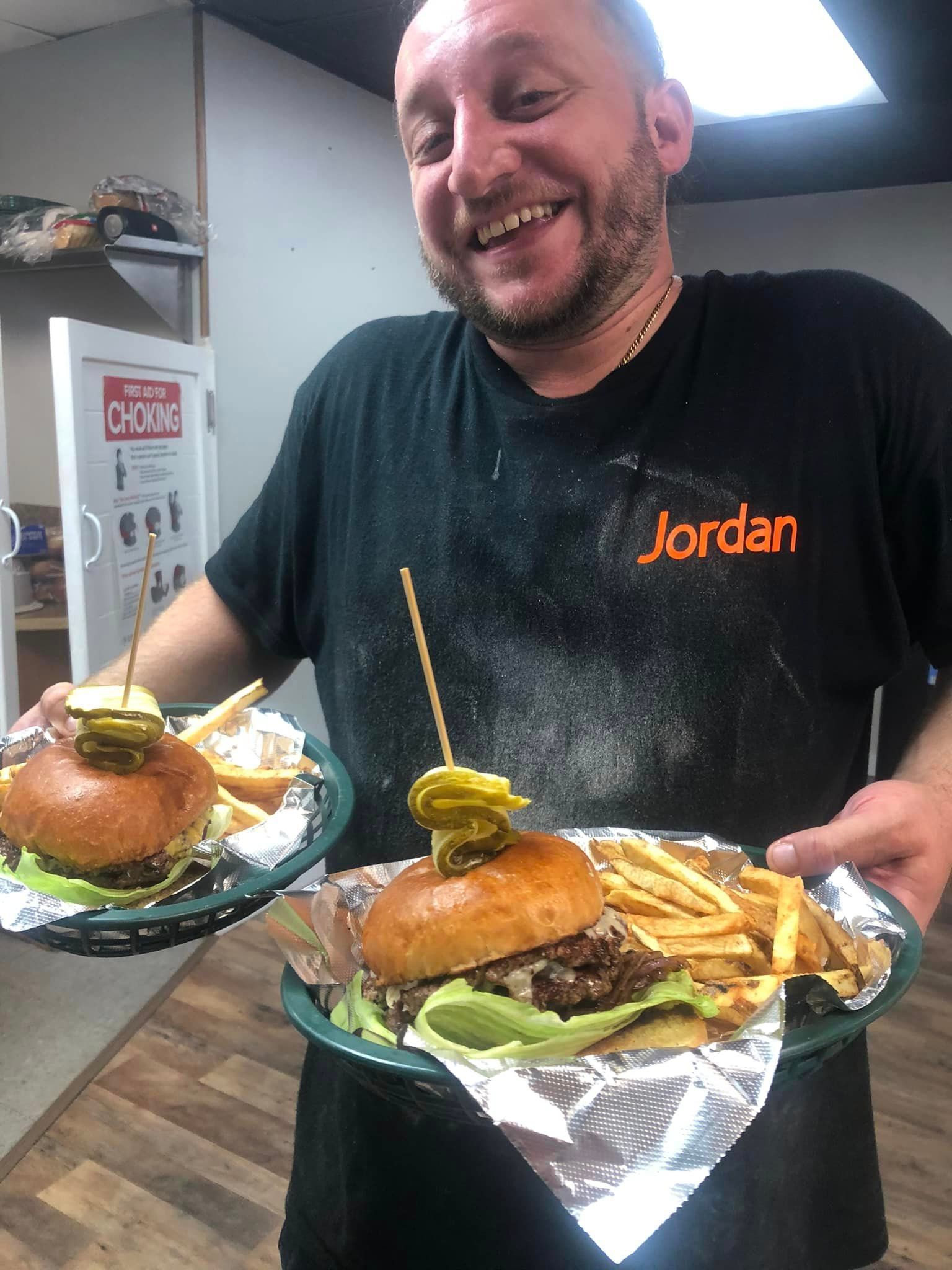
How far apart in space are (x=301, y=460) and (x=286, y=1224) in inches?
51.4

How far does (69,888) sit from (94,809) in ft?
0.37

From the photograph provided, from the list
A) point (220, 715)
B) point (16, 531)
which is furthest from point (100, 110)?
point (220, 715)

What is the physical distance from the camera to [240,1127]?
2826 millimetres

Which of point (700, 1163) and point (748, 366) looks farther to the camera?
point (748, 366)

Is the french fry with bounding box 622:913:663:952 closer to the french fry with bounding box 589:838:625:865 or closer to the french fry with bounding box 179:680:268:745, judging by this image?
the french fry with bounding box 589:838:625:865

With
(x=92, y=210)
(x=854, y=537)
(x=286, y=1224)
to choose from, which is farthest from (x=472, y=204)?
(x=92, y=210)

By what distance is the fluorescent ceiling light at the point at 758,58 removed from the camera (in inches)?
94.1

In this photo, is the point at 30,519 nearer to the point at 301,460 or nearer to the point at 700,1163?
the point at 301,460

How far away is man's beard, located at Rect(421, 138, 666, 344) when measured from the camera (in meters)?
1.38

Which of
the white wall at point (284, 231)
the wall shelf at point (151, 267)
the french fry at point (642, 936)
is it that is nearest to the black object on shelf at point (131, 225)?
the wall shelf at point (151, 267)

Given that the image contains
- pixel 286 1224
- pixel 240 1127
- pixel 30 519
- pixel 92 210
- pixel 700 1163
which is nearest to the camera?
pixel 700 1163

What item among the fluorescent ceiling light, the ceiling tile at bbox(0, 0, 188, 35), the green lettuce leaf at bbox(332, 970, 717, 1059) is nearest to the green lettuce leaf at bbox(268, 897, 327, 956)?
the green lettuce leaf at bbox(332, 970, 717, 1059)

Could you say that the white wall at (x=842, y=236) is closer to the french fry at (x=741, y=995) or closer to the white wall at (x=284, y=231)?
the white wall at (x=284, y=231)

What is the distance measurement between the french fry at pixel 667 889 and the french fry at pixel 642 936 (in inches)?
1.9
